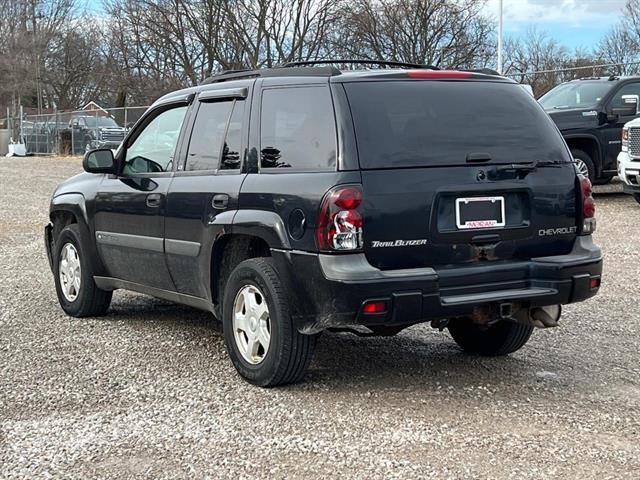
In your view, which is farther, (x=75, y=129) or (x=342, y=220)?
(x=75, y=129)

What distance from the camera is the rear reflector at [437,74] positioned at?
5.01m

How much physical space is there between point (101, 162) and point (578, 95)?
10.9 metres

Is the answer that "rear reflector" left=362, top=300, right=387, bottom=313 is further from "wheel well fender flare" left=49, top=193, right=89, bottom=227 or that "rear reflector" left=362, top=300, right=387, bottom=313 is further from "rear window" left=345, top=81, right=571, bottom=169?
"wheel well fender flare" left=49, top=193, right=89, bottom=227

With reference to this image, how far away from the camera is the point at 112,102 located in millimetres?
58438

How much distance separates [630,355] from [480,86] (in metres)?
2.17

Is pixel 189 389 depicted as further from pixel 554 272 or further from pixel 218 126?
pixel 554 272

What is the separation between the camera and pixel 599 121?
1477cm

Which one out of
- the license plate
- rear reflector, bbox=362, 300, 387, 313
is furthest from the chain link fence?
rear reflector, bbox=362, 300, 387, 313

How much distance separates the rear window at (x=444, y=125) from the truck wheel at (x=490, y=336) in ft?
3.85

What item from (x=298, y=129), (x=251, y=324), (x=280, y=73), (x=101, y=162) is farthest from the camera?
(x=101, y=162)

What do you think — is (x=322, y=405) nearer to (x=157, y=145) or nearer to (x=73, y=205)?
(x=157, y=145)

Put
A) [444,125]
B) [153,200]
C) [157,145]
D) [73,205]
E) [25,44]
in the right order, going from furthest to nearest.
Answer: [25,44]
[73,205]
[157,145]
[153,200]
[444,125]

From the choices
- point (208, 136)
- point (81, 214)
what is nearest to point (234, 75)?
point (208, 136)

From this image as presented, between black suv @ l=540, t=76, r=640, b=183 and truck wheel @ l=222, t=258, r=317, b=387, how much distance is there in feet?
34.6
